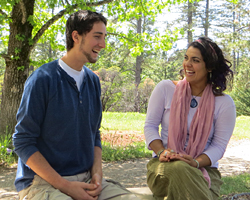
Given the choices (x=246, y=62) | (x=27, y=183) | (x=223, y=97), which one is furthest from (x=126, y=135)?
(x=246, y=62)

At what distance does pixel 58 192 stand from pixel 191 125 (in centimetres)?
133

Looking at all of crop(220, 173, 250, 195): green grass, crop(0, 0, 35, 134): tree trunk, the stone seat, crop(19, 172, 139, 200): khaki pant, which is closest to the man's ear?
crop(19, 172, 139, 200): khaki pant

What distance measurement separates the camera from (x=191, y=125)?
2.56 m

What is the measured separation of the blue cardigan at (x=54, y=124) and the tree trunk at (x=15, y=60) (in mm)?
4177

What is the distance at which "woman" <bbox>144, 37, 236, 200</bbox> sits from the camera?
239 cm

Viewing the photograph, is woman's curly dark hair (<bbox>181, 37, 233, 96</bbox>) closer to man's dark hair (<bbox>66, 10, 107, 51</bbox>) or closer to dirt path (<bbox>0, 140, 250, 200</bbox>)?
man's dark hair (<bbox>66, 10, 107, 51</bbox>)

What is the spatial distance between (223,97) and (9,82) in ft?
14.9

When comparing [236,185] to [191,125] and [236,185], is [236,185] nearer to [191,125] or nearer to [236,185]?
[236,185]

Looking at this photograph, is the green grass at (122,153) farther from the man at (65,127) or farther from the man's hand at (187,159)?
the man at (65,127)

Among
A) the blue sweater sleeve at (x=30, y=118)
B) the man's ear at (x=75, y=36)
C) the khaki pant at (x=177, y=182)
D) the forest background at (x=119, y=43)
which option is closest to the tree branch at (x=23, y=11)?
the forest background at (x=119, y=43)

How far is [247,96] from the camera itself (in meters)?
17.2

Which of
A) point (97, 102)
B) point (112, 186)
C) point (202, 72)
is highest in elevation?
point (202, 72)

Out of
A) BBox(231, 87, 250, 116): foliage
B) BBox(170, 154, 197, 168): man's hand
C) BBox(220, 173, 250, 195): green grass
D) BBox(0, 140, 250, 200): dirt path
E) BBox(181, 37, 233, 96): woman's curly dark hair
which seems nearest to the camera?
BBox(170, 154, 197, 168): man's hand

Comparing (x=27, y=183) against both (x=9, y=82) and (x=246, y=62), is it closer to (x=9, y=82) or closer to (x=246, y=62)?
(x=9, y=82)
